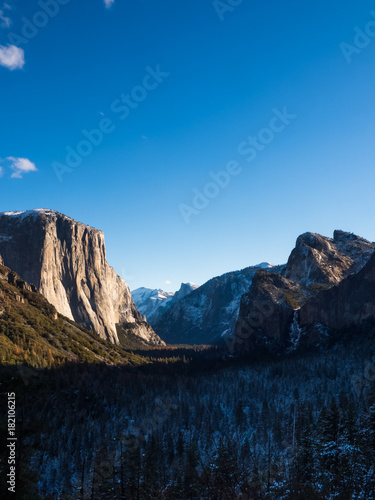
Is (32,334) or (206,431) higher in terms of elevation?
(32,334)

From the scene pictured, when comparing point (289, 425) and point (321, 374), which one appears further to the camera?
point (321, 374)

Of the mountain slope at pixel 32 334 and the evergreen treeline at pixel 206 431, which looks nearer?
the evergreen treeline at pixel 206 431

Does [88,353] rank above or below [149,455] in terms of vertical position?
above

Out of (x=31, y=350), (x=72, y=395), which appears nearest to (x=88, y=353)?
(x=31, y=350)

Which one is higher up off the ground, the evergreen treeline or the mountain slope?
the mountain slope

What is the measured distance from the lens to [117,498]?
6319 centimetres

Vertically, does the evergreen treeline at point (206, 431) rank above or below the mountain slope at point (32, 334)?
below

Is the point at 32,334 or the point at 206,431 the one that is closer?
the point at 206,431

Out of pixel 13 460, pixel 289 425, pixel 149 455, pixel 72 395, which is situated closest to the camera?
pixel 13 460

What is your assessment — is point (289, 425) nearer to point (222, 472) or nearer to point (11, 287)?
point (222, 472)

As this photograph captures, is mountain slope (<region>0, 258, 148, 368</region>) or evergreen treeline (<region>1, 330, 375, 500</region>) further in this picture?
mountain slope (<region>0, 258, 148, 368</region>)

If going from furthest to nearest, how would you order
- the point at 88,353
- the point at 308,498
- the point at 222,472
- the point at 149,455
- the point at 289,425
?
1. the point at 88,353
2. the point at 289,425
3. the point at 149,455
4. the point at 222,472
5. the point at 308,498

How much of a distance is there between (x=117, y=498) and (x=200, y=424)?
5708 centimetres

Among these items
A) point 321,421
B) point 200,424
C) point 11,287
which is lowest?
point 200,424
